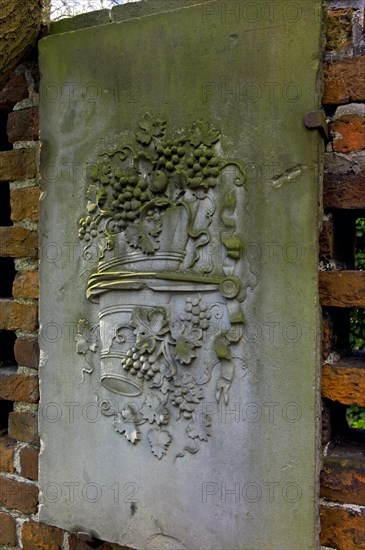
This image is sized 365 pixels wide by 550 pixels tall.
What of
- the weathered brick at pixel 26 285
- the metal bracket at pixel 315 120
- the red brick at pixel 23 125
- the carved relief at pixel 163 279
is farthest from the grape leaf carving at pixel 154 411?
the red brick at pixel 23 125

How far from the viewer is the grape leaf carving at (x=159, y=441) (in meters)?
1.23

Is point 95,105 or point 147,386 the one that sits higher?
point 95,105

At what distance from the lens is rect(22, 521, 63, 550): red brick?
1492 millimetres

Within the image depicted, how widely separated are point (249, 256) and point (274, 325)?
0.55 ft

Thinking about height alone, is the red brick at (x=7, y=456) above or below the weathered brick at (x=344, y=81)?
below

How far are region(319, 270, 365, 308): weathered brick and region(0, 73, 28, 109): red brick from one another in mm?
1036

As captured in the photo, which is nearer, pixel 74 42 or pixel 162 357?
pixel 162 357

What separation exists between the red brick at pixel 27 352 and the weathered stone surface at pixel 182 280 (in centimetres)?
12

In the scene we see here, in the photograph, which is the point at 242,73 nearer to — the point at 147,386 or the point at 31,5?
the point at 31,5

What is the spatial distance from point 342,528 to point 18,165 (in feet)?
4.33

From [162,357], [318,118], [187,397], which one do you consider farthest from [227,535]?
[318,118]

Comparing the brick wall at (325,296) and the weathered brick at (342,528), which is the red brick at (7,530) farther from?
the weathered brick at (342,528)

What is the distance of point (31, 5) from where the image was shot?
54.1 inches

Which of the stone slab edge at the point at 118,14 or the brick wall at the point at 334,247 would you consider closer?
the brick wall at the point at 334,247
